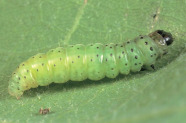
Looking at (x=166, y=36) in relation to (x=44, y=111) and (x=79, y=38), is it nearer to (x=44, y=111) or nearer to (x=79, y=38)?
(x=79, y=38)

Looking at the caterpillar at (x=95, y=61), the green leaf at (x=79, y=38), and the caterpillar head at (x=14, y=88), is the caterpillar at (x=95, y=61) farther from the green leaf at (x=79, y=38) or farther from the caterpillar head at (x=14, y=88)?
the green leaf at (x=79, y=38)

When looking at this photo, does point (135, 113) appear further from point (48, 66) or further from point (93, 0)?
point (93, 0)

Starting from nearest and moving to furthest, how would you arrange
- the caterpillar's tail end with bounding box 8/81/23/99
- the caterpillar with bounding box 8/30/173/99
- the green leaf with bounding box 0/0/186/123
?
the green leaf with bounding box 0/0/186/123
the caterpillar with bounding box 8/30/173/99
the caterpillar's tail end with bounding box 8/81/23/99

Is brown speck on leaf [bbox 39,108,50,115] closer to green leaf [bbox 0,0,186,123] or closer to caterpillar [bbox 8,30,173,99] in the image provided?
green leaf [bbox 0,0,186,123]

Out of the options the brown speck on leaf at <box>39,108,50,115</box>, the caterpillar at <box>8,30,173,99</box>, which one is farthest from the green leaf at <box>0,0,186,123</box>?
the caterpillar at <box>8,30,173,99</box>

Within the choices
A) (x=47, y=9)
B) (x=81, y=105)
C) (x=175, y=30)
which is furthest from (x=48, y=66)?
(x=175, y=30)

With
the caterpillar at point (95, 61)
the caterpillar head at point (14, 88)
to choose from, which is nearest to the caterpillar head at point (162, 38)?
the caterpillar at point (95, 61)
